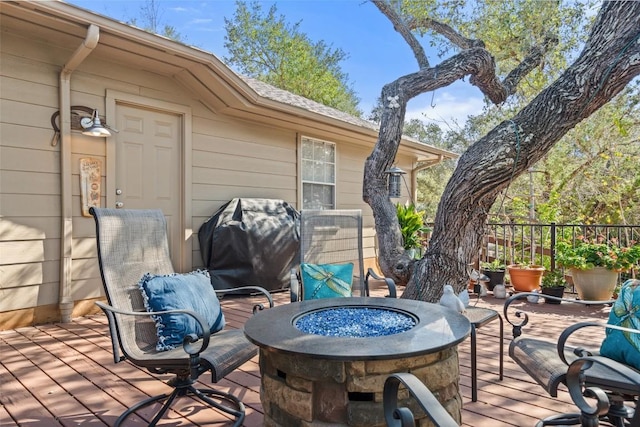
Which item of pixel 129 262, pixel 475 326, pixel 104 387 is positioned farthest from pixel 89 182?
pixel 475 326

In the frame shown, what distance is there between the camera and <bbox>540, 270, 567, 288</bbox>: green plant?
16.9 ft

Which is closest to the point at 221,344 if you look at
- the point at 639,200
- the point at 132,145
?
the point at 132,145

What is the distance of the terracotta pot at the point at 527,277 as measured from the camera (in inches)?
215

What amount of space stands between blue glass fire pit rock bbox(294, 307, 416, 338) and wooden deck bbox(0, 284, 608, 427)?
2.19 feet

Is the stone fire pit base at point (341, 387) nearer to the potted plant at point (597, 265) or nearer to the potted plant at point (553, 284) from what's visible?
the potted plant at point (597, 265)

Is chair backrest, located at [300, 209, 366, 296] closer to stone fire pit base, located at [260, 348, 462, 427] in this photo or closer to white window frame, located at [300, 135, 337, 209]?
stone fire pit base, located at [260, 348, 462, 427]

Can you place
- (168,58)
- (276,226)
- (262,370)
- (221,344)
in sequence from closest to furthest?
1. (262,370)
2. (221,344)
3. (168,58)
4. (276,226)

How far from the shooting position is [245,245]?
5.02 m

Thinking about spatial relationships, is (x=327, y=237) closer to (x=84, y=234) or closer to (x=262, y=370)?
(x=262, y=370)

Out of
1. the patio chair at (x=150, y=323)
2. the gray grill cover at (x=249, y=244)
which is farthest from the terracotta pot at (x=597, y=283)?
the patio chair at (x=150, y=323)

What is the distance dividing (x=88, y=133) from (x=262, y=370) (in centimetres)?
344

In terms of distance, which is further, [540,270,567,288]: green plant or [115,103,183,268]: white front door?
[540,270,567,288]: green plant

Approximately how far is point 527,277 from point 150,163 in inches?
202

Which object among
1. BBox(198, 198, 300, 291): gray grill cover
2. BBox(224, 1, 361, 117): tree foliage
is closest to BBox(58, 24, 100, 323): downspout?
BBox(198, 198, 300, 291): gray grill cover
